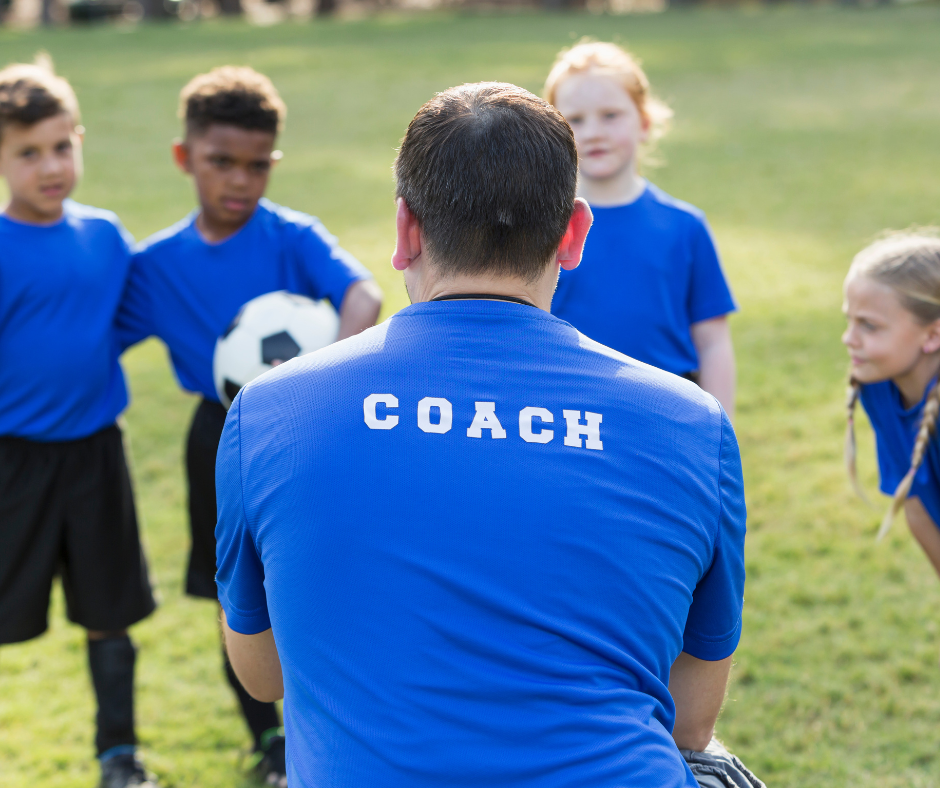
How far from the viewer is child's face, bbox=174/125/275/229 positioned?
284 centimetres

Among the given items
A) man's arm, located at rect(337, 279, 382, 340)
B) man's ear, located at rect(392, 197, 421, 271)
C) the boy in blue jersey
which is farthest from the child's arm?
man's ear, located at rect(392, 197, 421, 271)

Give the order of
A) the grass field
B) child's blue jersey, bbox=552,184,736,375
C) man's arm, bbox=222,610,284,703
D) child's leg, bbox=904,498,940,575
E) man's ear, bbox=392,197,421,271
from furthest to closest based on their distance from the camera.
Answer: the grass field, child's blue jersey, bbox=552,184,736,375, child's leg, bbox=904,498,940,575, man's arm, bbox=222,610,284,703, man's ear, bbox=392,197,421,271

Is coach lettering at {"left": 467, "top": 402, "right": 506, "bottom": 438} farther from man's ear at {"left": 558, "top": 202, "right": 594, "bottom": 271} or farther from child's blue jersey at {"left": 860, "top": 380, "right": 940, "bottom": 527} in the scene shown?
child's blue jersey at {"left": 860, "top": 380, "right": 940, "bottom": 527}

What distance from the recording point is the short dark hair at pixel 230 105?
286 cm

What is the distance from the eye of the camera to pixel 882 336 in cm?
254

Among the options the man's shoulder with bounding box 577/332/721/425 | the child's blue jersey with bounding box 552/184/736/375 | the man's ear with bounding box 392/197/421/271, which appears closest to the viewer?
the man's shoulder with bounding box 577/332/721/425

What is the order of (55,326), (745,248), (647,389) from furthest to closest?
(745,248) → (55,326) → (647,389)

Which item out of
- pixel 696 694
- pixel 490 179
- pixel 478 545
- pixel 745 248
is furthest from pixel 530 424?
pixel 745 248

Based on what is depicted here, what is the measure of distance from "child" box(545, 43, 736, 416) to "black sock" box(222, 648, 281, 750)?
1468 mm

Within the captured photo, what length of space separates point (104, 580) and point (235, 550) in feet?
5.34

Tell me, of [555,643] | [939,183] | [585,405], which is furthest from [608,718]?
[939,183]

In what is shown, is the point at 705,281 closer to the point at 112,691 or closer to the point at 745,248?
the point at 112,691

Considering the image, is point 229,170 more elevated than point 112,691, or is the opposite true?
point 229,170

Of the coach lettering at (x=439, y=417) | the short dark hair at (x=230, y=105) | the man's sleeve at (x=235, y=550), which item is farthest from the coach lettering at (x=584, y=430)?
the short dark hair at (x=230, y=105)
